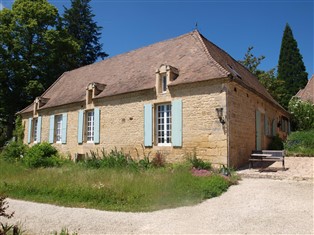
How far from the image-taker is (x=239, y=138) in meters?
11.3

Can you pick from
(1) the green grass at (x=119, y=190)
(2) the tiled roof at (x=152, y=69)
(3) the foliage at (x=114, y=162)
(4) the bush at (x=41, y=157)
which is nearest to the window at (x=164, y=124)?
(2) the tiled roof at (x=152, y=69)

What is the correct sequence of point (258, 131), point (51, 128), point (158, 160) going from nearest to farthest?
point (158, 160) → point (258, 131) → point (51, 128)

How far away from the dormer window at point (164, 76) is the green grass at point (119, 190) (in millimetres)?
4600

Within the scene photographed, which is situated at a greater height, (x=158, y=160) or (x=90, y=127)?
(x=90, y=127)

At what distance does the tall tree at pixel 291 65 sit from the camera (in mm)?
32344

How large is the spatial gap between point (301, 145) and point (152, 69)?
355 inches

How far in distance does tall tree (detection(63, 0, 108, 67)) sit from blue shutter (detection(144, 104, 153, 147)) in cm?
2266

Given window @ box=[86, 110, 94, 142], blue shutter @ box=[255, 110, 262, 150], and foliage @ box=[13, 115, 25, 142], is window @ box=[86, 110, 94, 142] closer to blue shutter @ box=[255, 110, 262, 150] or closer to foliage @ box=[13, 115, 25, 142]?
foliage @ box=[13, 115, 25, 142]

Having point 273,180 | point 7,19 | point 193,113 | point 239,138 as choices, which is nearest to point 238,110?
point 239,138

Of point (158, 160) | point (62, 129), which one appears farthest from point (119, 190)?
point (62, 129)

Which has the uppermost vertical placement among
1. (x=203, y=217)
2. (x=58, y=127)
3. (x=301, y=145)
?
(x=58, y=127)

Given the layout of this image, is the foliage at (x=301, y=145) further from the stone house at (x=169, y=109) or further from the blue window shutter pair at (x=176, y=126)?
the blue window shutter pair at (x=176, y=126)

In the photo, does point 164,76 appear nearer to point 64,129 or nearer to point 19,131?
point 64,129

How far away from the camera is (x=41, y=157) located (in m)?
13.9
